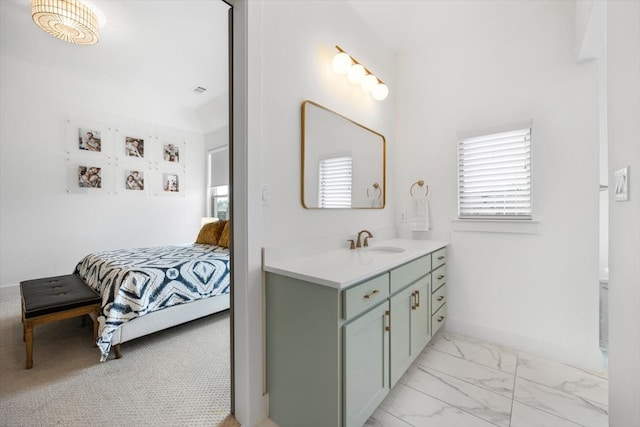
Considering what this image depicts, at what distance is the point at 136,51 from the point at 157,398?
3.64 metres

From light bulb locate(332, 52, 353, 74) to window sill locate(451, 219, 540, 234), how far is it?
5.54 ft

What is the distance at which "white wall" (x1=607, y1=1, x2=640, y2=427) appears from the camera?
32.8 inches

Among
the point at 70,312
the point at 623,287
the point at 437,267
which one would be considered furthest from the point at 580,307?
the point at 70,312

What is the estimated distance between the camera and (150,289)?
224cm

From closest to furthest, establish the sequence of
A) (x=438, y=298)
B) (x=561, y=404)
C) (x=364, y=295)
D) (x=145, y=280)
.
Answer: (x=364, y=295)
(x=561, y=404)
(x=145, y=280)
(x=438, y=298)

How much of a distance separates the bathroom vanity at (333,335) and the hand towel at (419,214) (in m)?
1.03

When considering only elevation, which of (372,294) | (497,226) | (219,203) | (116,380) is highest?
(219,203)

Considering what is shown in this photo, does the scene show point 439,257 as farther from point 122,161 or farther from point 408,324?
point 122,161

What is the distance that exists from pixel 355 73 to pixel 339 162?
74 centimetres

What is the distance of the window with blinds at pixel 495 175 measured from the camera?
2.20 meters

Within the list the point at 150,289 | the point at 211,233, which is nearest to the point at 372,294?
the point at 150,289

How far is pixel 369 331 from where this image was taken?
4.47 feet

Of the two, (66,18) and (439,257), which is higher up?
(66,18)

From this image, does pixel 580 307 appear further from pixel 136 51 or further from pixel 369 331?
pixel 136 51
